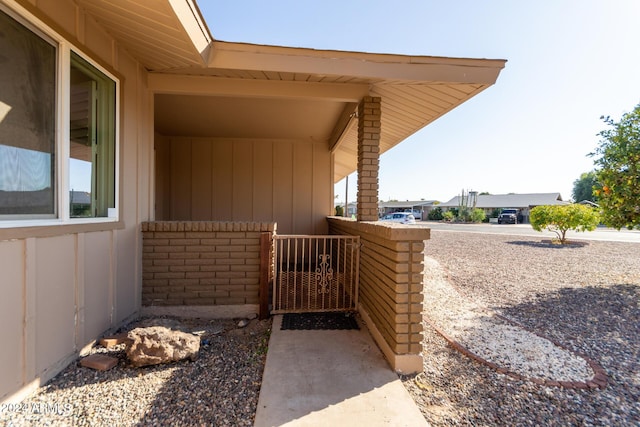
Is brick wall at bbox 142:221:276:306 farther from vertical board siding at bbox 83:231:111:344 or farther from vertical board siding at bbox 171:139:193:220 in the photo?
vertical board siding at bbox 171:139:193:220

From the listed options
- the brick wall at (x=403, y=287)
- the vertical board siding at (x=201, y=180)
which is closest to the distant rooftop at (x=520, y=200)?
the vertical board siding at (x=201, y=180)

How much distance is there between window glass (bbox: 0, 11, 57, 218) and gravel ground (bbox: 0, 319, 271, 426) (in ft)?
4.26

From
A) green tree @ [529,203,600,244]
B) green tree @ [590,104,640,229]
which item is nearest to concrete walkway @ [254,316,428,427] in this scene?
green tree @ [590,104,640,229]

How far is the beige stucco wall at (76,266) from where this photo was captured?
1902 millimetres

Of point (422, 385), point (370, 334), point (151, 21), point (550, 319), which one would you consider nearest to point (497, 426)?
point (422, 385)

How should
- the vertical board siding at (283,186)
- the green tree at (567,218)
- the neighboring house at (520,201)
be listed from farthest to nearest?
1. the neighboring house at (520,201)
2. the green tree at (567,218)
3. the vertical board siding at (283,186)

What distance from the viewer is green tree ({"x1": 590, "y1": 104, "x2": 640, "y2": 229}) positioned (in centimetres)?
559

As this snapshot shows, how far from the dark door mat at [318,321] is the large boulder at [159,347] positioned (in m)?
1.03

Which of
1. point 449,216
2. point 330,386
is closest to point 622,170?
point 330,386

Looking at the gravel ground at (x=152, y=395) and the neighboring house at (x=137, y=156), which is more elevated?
the neighboring house at (x=137, y=156)

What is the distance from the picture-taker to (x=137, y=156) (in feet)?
11.2

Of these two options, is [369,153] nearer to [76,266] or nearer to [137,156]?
[137,156]

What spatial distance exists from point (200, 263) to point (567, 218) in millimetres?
14623

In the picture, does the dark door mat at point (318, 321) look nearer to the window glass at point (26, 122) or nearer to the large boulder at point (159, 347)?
the large boulder at point (159, 347)
